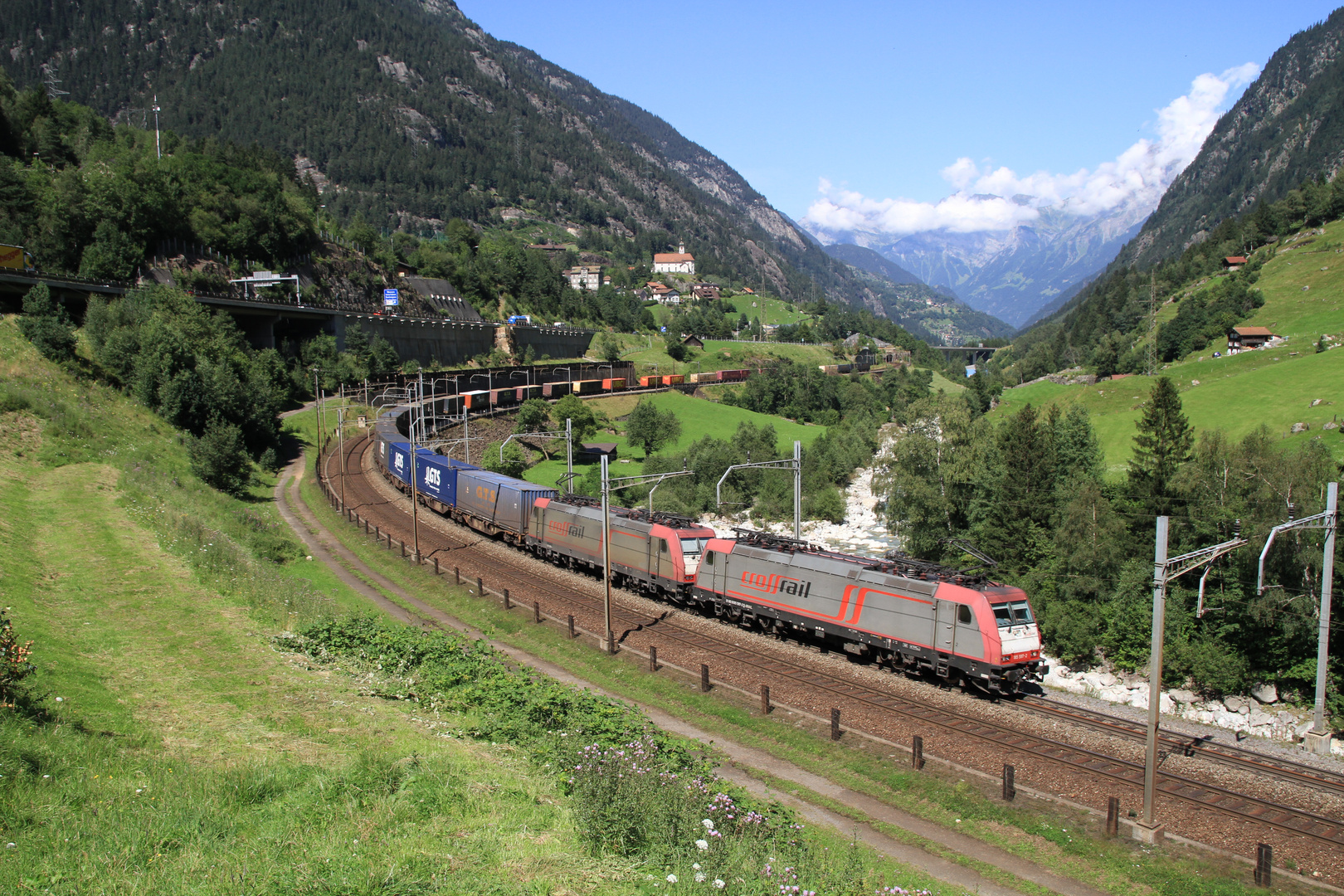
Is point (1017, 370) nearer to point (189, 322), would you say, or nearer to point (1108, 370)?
point (1108, 370)

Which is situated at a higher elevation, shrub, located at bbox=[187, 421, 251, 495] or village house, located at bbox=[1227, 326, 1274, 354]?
village house, located at bbox=[1227, 326, 1274, 354]

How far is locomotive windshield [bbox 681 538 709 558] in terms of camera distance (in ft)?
106

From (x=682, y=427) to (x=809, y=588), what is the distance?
6967cm

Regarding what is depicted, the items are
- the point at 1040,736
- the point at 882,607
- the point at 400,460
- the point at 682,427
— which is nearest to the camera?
the point at 1040,736

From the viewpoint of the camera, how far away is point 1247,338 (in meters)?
98.8

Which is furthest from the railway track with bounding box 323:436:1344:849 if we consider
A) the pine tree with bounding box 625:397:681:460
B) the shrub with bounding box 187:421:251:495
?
the pine tree with bounding box 625:397:681:460

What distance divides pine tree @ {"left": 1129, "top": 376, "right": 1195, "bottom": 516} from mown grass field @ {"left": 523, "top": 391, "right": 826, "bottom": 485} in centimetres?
4346

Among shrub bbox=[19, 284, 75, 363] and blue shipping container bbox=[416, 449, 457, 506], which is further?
shrub bbox=[19, 284, 75, 363]

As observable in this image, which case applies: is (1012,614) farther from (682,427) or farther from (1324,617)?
(682,427)

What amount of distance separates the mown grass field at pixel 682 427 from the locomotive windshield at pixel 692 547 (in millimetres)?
41484

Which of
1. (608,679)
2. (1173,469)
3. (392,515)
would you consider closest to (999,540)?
(1173,469)

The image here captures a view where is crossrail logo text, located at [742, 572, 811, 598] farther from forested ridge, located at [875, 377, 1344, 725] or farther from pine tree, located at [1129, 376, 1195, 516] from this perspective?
pine tree, located at [1129, 376, 1195, 516]

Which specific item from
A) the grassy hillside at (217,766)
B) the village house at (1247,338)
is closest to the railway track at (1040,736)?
the grassy hillside at (217,766)

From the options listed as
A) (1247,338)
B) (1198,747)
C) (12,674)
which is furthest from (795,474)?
(1247,338)
